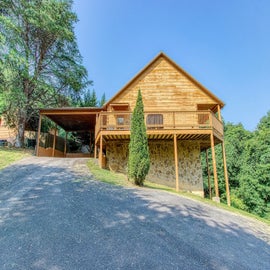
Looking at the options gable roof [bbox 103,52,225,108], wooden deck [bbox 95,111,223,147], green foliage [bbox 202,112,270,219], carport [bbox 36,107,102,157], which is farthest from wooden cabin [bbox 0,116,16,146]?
green foliage [bbox 202,112,270,219]

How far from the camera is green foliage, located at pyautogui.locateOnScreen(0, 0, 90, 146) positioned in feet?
48.1

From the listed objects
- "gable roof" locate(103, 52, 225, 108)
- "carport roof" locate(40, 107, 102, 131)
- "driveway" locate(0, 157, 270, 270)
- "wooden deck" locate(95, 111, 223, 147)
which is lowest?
"driveway" locate(0, 157, 270, 270)

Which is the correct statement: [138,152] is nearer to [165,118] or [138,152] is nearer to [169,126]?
[169,126]

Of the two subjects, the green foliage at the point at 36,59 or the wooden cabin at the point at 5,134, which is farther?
the wooden cabin at the point at 5,134

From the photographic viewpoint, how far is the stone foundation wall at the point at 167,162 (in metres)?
12.7

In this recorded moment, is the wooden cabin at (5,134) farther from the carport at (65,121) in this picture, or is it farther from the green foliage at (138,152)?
the green foliage at (138,152)

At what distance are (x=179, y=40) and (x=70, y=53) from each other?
957 cm

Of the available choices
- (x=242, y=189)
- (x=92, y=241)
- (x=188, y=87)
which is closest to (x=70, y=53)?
(x=188, y=87)

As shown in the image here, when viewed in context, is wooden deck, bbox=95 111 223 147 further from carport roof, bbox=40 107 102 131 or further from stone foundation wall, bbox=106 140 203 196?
carport roof, bbox=40 107 102 131

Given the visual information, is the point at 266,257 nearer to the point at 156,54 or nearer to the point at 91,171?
the point at 91,171

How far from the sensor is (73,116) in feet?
48.8

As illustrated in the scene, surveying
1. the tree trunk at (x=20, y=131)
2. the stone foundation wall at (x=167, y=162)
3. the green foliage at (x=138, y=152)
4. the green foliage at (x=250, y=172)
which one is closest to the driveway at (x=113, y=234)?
the green foliage at (x=138, y=152)

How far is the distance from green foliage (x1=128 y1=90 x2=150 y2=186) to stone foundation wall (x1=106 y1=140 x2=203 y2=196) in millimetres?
3445

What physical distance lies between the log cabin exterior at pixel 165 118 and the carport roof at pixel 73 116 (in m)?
0.07
